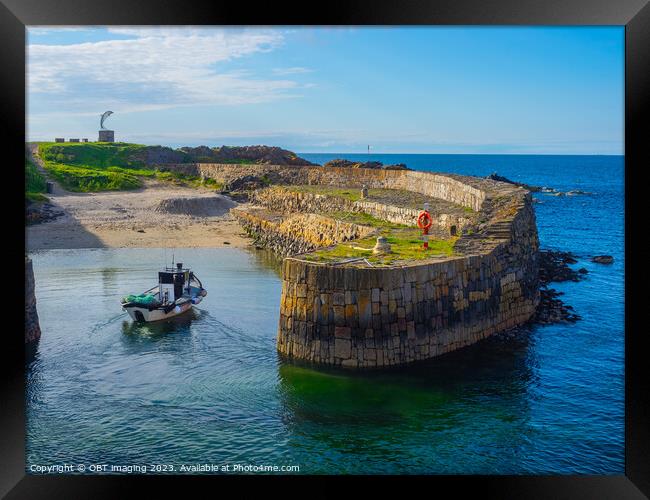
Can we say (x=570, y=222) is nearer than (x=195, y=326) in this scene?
No

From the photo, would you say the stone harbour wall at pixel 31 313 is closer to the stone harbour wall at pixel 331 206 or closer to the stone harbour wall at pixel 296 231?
the stone harbour wall at pixel 296 231

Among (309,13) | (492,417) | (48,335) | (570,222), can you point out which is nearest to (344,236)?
(48,335)

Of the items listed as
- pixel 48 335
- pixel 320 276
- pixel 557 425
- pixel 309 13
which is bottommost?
pixel 557 425

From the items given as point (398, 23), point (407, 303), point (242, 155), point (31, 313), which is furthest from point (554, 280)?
point (242, 155)

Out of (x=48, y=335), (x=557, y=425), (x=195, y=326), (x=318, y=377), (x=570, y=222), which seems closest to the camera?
(x=557, y=425)

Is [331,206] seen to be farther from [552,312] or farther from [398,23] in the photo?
[398,23]

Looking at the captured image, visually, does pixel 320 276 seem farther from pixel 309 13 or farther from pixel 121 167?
pixel 121 167

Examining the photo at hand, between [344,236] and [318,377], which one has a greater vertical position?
[344,236]
